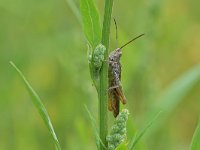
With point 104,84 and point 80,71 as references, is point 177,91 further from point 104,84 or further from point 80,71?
point 104,84

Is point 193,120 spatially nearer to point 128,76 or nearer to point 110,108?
point 128,76

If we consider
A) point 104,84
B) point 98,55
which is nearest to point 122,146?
point 104,84

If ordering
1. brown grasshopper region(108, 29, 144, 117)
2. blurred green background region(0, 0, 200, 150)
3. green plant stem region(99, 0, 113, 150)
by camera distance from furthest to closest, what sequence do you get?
blurred green background region(0, 0, 200, 150), brown grasshopper region(108, 29, 144, 117), green plant stem region(99, 0, 113, 150)

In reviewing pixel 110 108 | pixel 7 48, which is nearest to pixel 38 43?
pixel 7 48

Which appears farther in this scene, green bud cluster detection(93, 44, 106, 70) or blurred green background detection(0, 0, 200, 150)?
blurred green background detection(0, 0, 200, 150)

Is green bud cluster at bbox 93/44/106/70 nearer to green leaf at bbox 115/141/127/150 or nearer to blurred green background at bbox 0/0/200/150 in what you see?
green leaf at bbox 115/141/127/150

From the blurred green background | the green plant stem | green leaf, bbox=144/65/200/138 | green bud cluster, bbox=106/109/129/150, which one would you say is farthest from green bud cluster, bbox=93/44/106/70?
green leaf, bbox=144/65/200/138
